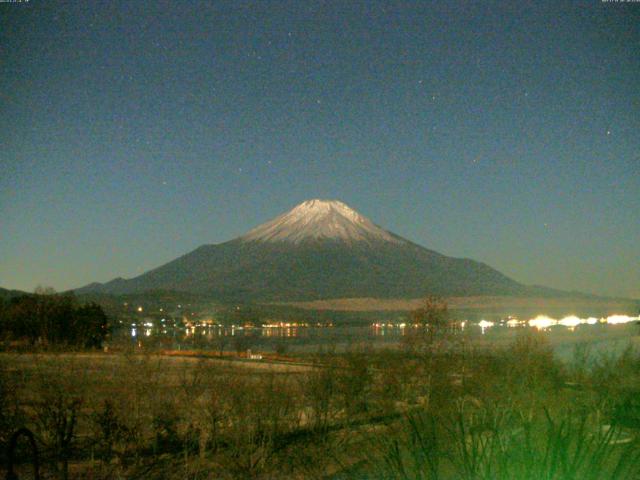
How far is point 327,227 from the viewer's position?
189000mm

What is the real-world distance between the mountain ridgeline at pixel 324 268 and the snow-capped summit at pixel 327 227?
24cm

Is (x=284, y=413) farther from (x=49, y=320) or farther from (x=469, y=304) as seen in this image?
(x=469, y=304)

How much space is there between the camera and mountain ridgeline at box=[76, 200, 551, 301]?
156 m

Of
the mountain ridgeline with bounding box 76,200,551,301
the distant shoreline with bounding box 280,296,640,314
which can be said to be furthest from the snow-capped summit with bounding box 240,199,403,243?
the distant shoreline with bounding box 280,296,640,314

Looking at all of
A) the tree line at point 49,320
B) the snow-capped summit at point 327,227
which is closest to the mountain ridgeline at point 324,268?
the snow-capped summit at point 327,227

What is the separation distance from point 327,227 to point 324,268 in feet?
76.4

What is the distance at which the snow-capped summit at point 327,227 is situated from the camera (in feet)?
611

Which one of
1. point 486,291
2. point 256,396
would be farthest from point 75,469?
point 486,291

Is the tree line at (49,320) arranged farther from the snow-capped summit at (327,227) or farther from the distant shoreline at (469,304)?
the snow-capped summit at (327,227)

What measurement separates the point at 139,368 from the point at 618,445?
7866 mm

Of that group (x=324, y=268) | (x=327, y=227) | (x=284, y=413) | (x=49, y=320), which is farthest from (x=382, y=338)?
(x=327, y=227)

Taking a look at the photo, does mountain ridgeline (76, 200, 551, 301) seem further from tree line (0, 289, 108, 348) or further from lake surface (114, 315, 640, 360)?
tree line (0, 289, 108, 348)

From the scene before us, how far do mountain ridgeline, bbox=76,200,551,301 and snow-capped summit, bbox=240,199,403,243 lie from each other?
0.78 ft

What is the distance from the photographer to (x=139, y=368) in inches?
451
